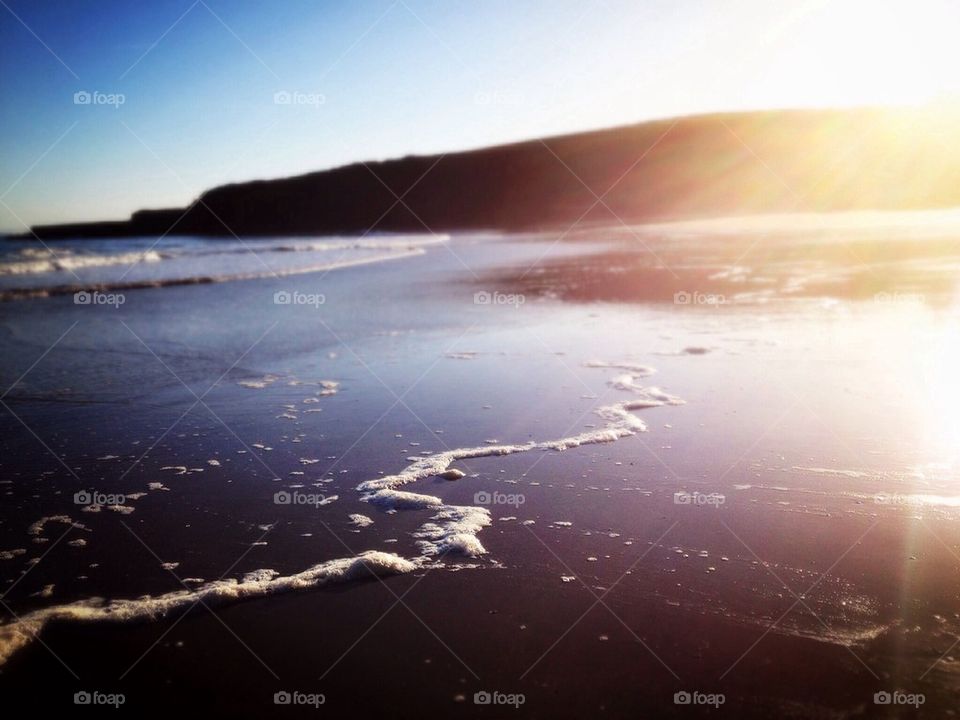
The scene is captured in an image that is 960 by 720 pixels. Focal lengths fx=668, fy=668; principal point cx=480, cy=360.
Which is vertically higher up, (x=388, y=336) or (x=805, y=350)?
(x=388, y=336)

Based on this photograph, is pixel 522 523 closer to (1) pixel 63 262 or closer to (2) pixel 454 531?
(2) pixel 454 531

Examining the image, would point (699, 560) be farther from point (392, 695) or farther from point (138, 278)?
point (138, 278)

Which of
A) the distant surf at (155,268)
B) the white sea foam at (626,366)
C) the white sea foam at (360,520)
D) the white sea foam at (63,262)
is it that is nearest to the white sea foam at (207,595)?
the white sea foam at (360,520)

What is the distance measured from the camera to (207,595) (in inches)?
112

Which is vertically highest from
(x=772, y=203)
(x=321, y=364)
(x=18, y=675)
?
(x=772, y=203)

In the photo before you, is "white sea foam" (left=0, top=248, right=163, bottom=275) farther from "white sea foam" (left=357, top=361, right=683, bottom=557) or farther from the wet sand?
"white sea foam" (left=357, top=361, right=683, bottom=557)

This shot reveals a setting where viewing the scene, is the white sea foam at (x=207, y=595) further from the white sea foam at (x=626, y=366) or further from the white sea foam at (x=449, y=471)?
the white sea foam at (x=626, y=366)

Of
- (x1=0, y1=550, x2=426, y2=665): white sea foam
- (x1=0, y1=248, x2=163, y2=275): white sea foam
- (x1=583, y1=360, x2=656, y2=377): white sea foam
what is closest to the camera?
A: (x1=0, y1=550, x2=426, y2=665): white sea foam

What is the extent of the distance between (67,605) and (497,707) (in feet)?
6.16

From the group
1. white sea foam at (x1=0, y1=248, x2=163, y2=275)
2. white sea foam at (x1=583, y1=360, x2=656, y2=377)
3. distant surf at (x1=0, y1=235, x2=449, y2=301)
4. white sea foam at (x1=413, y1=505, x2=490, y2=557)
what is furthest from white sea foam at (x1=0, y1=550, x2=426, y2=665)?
white sea foam at (x1=0, y1=248, x2=163, y2=275)

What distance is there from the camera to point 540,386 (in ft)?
19.7

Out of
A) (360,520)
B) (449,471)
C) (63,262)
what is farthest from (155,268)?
(360,520)

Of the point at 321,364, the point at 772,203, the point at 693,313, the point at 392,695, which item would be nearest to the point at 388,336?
the point at 321,364

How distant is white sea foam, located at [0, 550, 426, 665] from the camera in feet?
8.69
